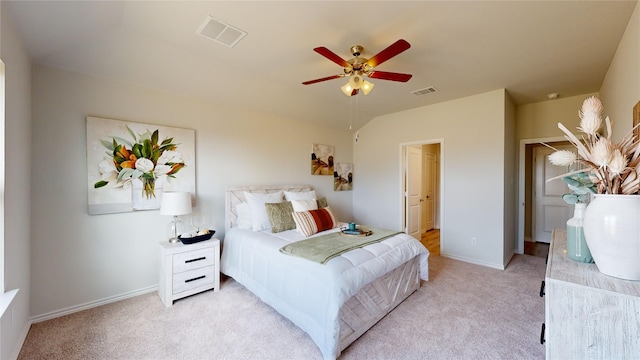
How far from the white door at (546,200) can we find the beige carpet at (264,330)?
113 inches

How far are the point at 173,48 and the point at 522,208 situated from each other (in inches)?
226

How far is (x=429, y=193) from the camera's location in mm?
6387

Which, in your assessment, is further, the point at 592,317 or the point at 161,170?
the point at 161,170

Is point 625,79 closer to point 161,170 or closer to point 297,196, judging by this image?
point 297,196

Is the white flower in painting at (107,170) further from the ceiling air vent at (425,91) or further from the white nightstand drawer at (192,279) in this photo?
the ceiling air vent at (425,91)

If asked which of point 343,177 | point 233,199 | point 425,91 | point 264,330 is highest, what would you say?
point 425,91

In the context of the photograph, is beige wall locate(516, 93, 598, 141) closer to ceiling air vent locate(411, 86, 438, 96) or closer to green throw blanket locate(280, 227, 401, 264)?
ceiling air vent locate(411, 86, 438, 96)

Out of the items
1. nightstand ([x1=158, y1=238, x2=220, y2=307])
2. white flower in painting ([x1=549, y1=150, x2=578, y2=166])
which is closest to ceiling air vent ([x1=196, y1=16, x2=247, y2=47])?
nightstand ([x1=158, y1=238, x2=220, y2=307])

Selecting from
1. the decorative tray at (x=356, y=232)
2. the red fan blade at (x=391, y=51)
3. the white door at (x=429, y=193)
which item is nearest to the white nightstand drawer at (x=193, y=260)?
the decorative tray at (x=356, y=232)

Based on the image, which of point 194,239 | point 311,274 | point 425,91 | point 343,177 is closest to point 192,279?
point 194,239

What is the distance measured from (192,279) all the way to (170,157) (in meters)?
1.44

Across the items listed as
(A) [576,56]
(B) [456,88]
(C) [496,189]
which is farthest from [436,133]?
(A) [576,56]

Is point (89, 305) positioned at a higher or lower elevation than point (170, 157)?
lower

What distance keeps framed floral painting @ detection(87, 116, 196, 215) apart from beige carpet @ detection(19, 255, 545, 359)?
1098 mm
